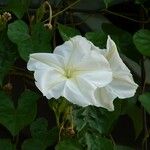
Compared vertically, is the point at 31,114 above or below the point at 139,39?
below

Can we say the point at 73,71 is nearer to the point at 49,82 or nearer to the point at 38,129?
the point at 49,82

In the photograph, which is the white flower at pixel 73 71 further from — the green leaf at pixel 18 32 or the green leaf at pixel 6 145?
the green leaf at pixel 6 145

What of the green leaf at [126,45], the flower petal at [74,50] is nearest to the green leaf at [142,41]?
the green leaf at [126,45]

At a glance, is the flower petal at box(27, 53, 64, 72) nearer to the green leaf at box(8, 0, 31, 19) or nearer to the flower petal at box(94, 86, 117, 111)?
the flower petal at box(94, 86, 117, 111)

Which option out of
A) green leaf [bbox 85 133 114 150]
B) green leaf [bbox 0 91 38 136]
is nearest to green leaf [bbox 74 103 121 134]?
green leaf [bbox 85 133 114 150]

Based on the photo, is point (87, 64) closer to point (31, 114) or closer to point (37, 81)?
point (37, 81)

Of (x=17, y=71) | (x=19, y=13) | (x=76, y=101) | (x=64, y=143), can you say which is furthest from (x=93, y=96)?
(x=17, y=71)

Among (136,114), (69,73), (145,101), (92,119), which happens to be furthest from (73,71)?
(136,114)
